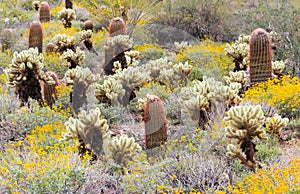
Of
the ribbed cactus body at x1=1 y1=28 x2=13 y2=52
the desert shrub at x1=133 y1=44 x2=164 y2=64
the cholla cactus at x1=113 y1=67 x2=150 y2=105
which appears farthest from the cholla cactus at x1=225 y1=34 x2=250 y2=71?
the ribbed cactus body at x1=1 y1=28 x2=13 y2=52

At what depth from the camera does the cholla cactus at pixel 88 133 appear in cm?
643

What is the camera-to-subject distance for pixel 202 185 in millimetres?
5715

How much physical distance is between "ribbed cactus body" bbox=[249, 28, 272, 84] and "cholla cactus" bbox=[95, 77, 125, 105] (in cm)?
295

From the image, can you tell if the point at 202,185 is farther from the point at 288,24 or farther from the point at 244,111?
the point at 288,24

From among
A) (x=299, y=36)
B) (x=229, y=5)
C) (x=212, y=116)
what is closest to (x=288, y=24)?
A: (x=299, y=36)

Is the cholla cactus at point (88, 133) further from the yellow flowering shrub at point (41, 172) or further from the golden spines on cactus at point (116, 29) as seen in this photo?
the golden spines on cactus at point (116, 29)

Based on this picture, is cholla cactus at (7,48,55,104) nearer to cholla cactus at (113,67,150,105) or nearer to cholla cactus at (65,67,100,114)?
cholla cactus at (65,67,100,114)

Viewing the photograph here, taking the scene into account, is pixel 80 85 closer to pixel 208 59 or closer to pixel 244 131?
pixel 244 131

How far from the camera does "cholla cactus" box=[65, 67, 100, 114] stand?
8891 millimetres

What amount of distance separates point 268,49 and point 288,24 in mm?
3052

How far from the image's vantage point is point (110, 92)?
8.66 metres

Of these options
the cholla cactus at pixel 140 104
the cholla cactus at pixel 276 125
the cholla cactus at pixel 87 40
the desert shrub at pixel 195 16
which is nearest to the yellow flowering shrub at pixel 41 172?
the cholla cactus at pixel 140 104

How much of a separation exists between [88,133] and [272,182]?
2.58 metres

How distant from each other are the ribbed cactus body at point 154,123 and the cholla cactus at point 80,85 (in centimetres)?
220
